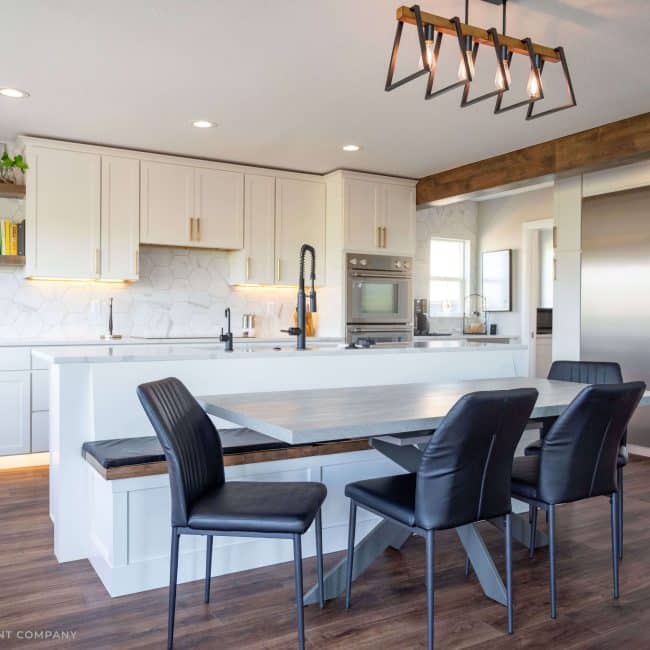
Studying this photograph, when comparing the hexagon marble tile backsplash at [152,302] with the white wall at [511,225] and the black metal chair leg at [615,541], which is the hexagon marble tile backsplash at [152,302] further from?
the black metal chair leg at [615,541]

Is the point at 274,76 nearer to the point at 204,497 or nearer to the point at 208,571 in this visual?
the point at 204,497

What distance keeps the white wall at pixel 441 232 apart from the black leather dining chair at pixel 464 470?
16.7 feet

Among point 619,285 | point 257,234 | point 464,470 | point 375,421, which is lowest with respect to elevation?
point 464,470

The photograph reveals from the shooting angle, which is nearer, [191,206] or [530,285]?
[191,206]

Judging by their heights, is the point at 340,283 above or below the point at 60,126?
below

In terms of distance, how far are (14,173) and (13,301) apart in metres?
0.99

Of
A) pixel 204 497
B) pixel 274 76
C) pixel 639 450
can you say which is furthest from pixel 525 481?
pixel 639 450

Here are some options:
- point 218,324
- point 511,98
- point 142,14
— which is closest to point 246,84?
point 142,14

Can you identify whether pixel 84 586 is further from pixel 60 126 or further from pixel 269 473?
pixel 60 126

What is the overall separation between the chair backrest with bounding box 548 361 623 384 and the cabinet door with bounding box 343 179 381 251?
270 centimetres

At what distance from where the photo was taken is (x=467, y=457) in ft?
6.42

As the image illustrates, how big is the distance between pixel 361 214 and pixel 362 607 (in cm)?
412

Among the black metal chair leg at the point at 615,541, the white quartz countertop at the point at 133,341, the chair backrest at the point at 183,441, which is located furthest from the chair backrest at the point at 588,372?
the white quartz countertop at the point at 133,341

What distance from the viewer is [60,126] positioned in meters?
4.52
